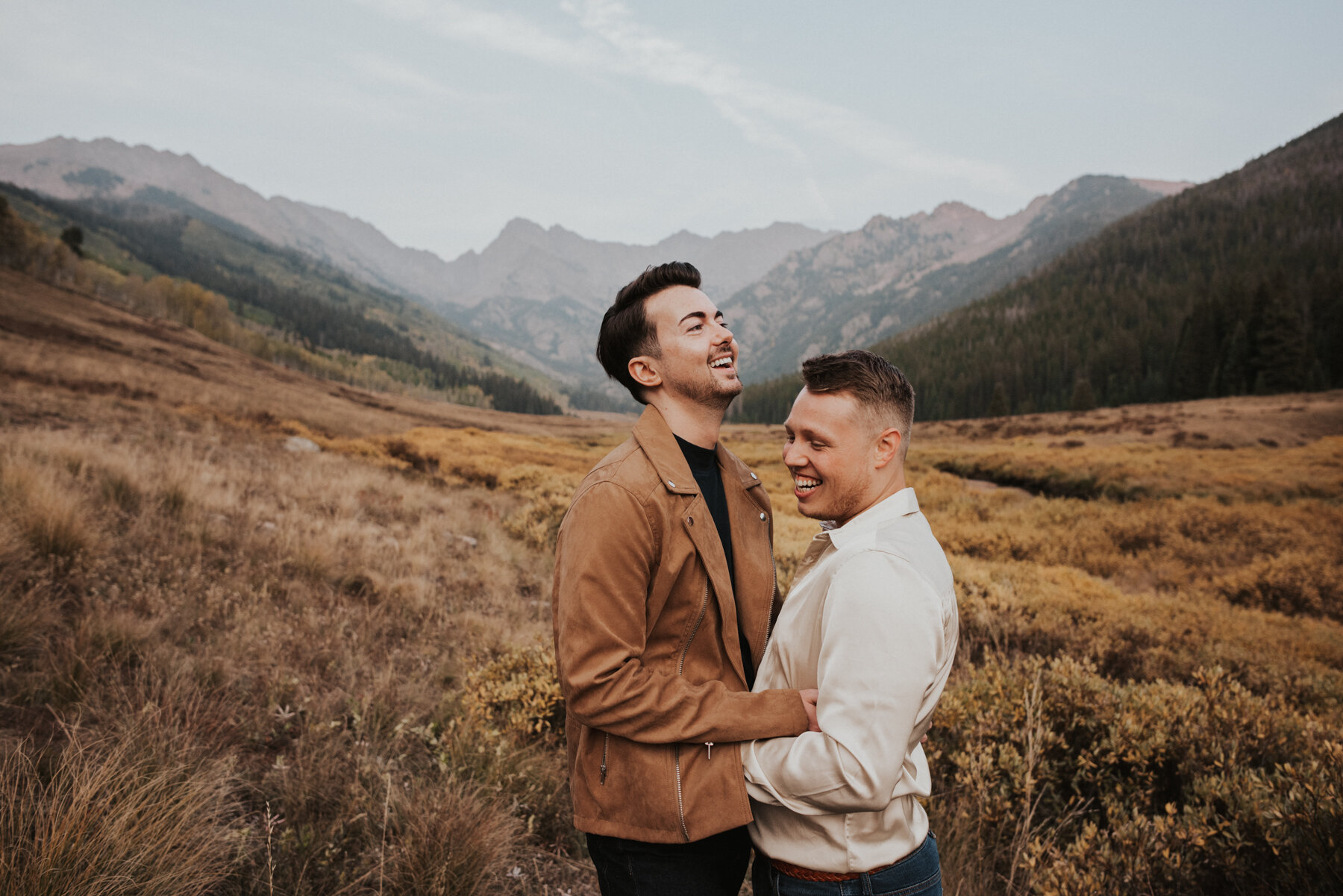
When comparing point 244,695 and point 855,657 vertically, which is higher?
point 855,657

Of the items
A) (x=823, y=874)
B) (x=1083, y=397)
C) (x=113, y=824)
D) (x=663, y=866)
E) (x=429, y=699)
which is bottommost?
(x=429, y=699)

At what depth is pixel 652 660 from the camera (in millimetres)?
1924

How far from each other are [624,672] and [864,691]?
0.67 metres

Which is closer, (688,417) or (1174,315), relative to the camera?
(688,417)

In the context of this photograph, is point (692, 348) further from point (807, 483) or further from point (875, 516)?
point (875, 516)

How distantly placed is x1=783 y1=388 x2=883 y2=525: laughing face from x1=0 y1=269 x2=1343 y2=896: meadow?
2323 millimetres

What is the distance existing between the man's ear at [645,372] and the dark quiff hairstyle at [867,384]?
0.61 metres

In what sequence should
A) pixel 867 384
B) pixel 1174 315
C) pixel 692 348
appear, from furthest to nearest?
pixel 1174 315, pixel 692 348, pixel 867 384

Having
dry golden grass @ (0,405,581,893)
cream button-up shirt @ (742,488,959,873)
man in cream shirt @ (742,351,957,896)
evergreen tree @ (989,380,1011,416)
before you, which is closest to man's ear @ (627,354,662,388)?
man in cream shirt @ (742,351,957,896)

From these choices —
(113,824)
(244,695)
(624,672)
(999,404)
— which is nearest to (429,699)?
(244,695)

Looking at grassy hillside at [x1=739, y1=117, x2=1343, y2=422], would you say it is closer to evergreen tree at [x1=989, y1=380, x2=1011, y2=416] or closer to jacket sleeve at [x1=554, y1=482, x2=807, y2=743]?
evergreen tree at [x1=989, y1=380, x2=1011, y2=416]

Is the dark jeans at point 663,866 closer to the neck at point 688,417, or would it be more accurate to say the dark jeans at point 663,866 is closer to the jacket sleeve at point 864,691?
the jacket sleeve at point 864,691

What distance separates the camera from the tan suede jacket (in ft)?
5.35

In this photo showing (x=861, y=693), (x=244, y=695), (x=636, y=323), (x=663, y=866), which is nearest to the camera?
(x=861, y=693)
